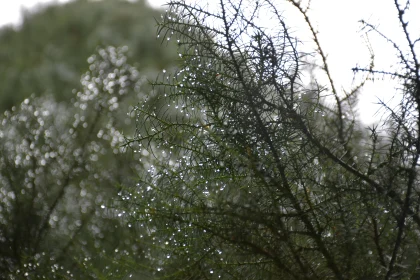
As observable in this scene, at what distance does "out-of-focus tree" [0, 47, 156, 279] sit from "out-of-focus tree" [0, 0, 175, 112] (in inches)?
23.3

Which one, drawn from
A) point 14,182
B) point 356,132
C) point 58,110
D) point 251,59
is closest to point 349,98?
point 356,132

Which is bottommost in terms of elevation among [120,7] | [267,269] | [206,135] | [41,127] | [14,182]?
[267,269]

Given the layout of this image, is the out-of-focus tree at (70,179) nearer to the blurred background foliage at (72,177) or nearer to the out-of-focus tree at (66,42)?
the blurred background foliage at (72,177)

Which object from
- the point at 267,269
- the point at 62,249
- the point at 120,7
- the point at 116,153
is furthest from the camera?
the point at 120,7

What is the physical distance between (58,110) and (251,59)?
1.10 m

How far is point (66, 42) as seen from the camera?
10.1 ft

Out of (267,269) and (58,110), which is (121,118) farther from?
(267,269)

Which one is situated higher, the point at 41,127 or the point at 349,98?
the point at 41,127

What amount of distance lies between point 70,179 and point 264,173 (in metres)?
0.92

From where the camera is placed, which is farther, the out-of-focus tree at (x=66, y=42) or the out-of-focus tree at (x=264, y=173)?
the out-of-focus tree at (x=66, y=42)

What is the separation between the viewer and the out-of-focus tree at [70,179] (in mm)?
1009

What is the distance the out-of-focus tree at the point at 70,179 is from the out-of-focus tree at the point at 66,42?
59 centimetres

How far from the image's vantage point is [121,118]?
5.24 feet

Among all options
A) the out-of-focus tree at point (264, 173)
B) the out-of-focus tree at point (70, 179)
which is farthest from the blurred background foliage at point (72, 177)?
the out-of-focus tree at point (264, 173)
